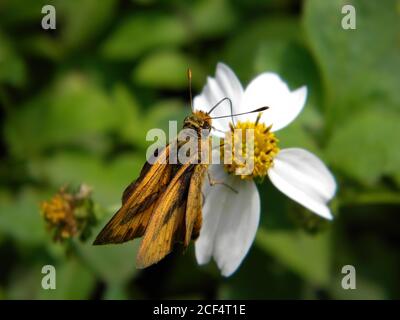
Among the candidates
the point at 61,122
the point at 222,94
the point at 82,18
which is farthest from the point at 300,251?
the point at 82,18

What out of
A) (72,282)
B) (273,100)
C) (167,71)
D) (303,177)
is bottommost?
(72,282)

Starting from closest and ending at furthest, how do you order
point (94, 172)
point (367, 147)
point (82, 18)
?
point (367, 147), point (94, 172), point (82, 18)

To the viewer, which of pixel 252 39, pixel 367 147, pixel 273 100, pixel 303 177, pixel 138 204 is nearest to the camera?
pixel 138 204

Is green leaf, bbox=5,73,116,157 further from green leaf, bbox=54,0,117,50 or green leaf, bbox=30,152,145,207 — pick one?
green leaf, bbox=54,0,117,50

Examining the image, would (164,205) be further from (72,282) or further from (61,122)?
(61,122)
